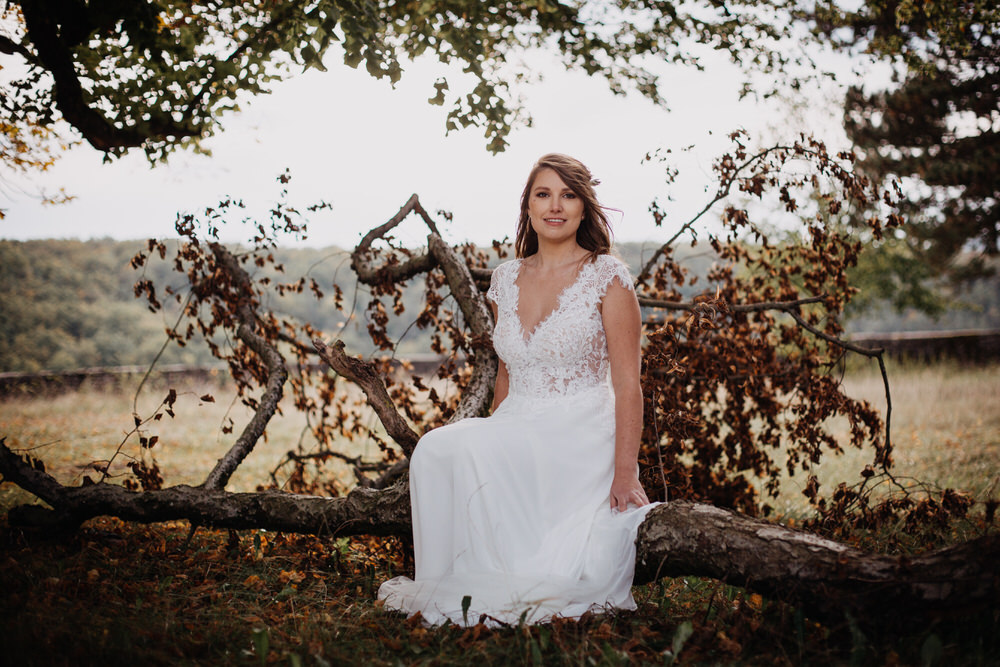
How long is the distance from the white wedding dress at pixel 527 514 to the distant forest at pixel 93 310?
Answer: 19.7 meters

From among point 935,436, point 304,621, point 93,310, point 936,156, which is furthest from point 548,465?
point 93,310

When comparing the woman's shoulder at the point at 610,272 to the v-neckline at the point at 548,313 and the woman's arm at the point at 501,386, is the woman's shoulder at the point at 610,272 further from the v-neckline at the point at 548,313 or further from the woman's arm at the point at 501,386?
the woman's arm at the point at 501,386

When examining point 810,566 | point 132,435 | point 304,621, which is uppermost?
point 810,566

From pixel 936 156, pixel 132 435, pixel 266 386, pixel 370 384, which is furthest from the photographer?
pixel 936 156

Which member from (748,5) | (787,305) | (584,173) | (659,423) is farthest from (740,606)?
Result: (748,5)

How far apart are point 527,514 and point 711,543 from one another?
80cm

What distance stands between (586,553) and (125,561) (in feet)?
8.53

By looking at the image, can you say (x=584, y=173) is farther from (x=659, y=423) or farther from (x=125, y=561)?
(x=125, y=561)

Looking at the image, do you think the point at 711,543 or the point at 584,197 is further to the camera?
the point at 584,197

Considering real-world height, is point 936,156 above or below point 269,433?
above

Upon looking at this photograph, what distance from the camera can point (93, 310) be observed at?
89.8 feet

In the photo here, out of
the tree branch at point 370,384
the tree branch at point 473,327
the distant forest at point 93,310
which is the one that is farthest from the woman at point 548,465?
the distant forest at point 93,310

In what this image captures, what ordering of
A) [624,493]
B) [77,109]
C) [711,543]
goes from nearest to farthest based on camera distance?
[711,543] → [624,493] → [77,109]

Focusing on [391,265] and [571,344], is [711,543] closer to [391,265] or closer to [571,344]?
[571,344]
